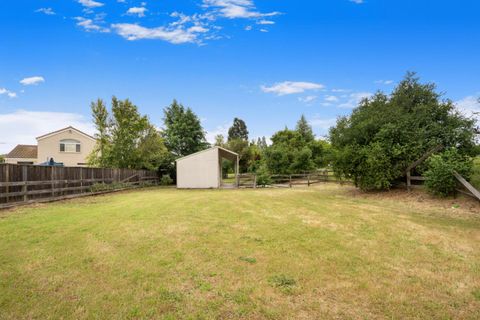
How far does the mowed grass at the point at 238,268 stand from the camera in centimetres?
294

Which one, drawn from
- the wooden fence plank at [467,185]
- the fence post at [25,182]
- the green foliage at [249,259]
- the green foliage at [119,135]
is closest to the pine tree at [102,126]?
the green foliage at [119,135]

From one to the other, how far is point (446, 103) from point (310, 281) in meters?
14.0

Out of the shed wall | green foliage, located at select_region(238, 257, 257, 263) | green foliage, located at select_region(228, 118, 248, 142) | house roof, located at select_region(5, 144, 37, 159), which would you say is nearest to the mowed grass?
green foliage, located at select_region(238, 257, 257, 263)

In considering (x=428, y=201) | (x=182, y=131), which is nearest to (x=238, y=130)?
(x=182, y=131)

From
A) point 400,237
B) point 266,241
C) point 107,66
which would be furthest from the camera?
point 107,66

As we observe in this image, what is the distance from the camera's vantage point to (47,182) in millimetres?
12062

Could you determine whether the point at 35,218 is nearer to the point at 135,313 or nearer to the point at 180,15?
the point at 135,313

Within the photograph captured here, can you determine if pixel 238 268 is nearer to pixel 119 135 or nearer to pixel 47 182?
pixel 47 182

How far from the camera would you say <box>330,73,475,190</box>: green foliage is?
40.2 feet

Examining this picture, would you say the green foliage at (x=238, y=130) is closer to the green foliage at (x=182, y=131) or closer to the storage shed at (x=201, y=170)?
the green foliage at (x=182, y=131)

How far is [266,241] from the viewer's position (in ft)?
17.7

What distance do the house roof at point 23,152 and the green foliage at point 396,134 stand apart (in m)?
36.4

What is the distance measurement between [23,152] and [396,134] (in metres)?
40.5

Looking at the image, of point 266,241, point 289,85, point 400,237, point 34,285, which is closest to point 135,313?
point 34,285
